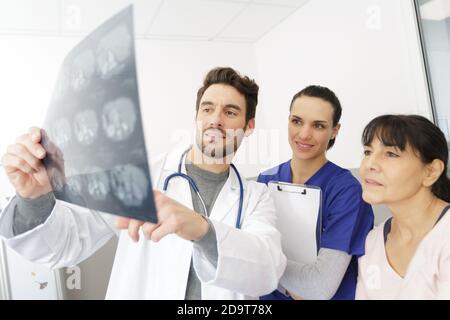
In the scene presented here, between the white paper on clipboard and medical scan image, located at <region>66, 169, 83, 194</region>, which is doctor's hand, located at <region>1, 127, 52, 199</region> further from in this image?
the white paper on clipboard

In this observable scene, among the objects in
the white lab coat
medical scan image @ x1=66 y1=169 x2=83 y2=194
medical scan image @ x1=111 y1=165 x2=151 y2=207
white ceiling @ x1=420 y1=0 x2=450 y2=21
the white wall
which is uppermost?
white ceiling @ x1=420 y1=0 x2=450 y2=21

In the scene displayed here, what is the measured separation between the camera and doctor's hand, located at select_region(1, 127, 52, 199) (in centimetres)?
40

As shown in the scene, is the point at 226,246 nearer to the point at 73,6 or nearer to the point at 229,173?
the point at 229,173

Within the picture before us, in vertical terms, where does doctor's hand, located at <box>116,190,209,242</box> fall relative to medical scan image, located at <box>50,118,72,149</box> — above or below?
below

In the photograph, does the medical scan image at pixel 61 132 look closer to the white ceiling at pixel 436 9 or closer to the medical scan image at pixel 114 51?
the medical scan image at pixel 114 51

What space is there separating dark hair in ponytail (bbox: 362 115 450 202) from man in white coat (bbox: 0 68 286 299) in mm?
251

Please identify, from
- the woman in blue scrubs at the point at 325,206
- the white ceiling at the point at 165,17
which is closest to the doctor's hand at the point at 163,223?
the woman in blue scrubs at the point at 325,206

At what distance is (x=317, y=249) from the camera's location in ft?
1.91

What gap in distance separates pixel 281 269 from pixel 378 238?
295 millimetres

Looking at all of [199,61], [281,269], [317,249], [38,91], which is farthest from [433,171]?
[38,91]

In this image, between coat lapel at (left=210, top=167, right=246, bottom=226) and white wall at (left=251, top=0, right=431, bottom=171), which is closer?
coat lapel at (left=210, top=167, right=246, bottom=226)

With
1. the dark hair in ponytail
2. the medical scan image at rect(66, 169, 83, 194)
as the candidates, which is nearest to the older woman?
the dark hair in ponytail
